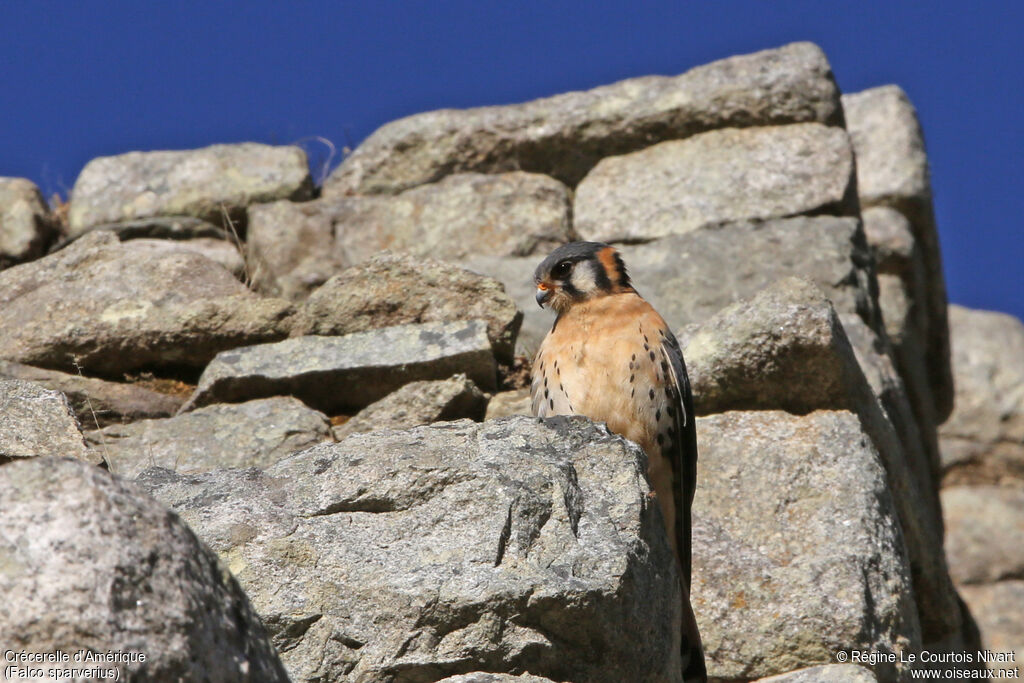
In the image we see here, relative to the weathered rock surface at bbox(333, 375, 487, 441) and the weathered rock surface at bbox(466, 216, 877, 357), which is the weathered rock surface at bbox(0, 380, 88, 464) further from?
the weathered rock surface at bbox(466, 216, 877, 357)

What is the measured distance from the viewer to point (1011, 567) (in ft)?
28.7

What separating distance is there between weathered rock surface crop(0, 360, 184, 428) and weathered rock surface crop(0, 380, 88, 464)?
654 millimetres

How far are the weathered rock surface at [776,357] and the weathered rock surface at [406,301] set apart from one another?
2.68ft

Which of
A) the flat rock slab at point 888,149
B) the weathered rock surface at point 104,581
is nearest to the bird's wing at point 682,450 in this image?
the weathered rock surface at point 104,581

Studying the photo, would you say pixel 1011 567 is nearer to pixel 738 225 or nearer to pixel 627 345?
pixel 738 225

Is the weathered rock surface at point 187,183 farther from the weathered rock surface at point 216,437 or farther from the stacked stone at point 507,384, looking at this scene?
the weathered rock surface at point 216,437

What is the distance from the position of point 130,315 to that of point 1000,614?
6172 millimetres

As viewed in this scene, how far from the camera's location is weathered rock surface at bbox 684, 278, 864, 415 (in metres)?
4.62

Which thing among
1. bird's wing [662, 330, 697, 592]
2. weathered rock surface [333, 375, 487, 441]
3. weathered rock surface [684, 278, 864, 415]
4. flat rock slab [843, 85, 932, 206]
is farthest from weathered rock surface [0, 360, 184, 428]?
flat rock slab [843, 85, 932, 206]

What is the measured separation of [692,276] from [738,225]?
456 millimetres

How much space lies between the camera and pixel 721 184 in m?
6.38

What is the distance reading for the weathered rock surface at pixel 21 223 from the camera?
5.92 metres

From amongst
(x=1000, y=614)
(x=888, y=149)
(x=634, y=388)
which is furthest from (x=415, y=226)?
(x=1000, y=614)

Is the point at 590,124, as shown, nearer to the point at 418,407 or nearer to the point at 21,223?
the point at 418,407
